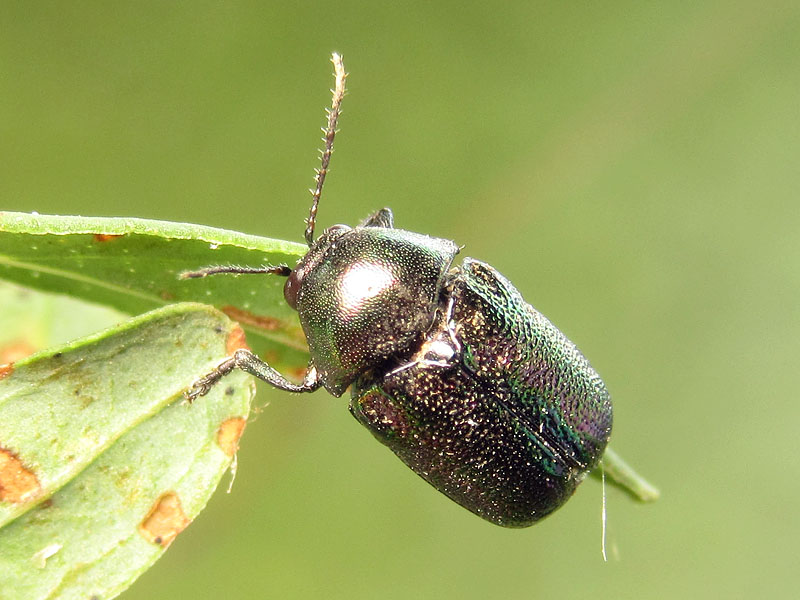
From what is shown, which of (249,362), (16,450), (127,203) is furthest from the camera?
(127,203)

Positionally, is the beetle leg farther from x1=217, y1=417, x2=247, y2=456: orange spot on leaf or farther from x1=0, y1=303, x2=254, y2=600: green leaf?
x1=217, y1=417, x2=247, y2=456: orange spot on leaf

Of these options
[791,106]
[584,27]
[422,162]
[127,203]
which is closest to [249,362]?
[127,203]

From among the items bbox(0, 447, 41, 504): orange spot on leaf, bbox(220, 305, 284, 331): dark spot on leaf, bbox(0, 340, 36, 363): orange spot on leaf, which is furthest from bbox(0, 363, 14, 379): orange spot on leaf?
bbox(0, 340, 36, 363): orange spot on leaf

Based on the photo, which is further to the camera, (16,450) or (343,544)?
(343,544)

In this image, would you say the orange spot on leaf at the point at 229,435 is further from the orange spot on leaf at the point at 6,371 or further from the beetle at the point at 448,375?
the orange spot on leaf at the point at 6,371

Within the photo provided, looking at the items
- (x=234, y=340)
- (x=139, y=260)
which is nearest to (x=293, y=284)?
(x=234, y=340)

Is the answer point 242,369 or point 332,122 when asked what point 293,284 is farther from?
point 332,122

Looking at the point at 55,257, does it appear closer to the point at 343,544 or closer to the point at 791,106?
the point at 343,544

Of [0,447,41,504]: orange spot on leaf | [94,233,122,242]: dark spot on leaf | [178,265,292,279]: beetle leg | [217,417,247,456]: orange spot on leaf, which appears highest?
[94,233,122,242]: dark spot on leaf
